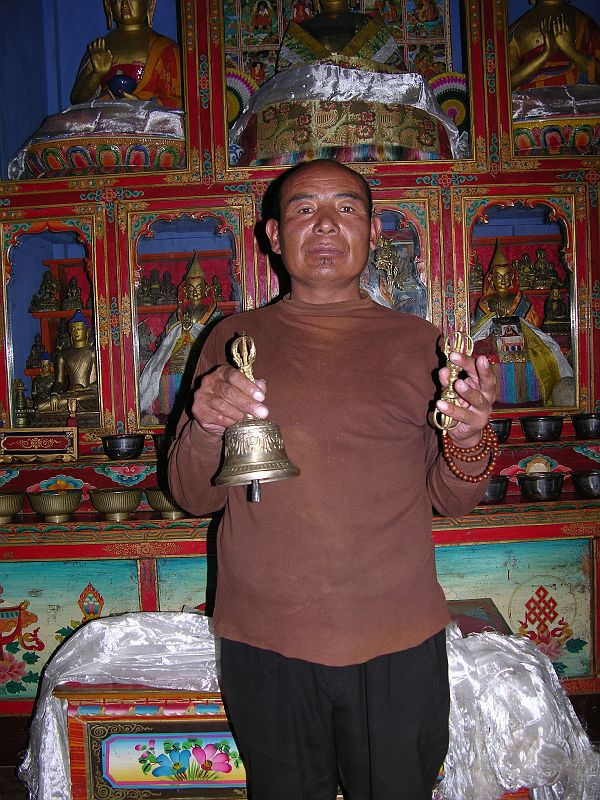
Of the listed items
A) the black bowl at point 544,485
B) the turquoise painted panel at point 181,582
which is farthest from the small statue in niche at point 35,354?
the black bowl at point 544,485

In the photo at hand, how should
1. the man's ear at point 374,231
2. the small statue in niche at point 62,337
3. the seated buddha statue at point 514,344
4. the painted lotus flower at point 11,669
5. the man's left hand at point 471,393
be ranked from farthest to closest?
1. the small statue in niche at point 62,337
2. the seated buddha statue at point 514,344
3. the painted lotus flower at point 11,669
4. the man's ear at point 374,231
5. the man's left hand at point 471,393

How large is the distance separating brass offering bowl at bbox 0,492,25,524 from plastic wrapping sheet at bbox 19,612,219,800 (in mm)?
784

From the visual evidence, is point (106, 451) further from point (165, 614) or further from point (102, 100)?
point (102, 100)

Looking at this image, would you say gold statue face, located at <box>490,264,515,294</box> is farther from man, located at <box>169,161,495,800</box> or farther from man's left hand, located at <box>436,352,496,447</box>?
man's left hand, located at <box>436,352,496,447</box>

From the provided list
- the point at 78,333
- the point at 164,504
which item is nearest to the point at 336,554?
the point at 164,504

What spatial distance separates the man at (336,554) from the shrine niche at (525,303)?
7.39 ft

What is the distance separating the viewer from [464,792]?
85.2 inches

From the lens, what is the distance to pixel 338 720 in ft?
4.34

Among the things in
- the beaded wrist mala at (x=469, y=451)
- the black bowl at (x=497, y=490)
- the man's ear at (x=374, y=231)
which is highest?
the man's ear at (x=374, y=231)

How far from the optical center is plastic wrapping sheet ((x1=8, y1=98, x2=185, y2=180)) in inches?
130

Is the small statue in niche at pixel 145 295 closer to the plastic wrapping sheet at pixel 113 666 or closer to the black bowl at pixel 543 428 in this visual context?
the plastic wrapping sheet at pixel 113 666

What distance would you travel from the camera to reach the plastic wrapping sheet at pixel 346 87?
3.22m

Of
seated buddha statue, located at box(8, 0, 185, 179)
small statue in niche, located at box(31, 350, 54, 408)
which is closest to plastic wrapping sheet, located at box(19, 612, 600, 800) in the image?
small statue in niche, located at box(31, 350, 54, 408)

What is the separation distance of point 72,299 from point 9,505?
151cm
